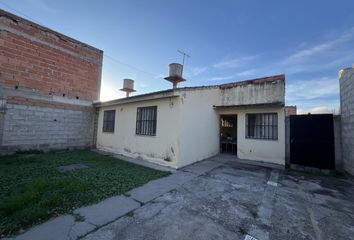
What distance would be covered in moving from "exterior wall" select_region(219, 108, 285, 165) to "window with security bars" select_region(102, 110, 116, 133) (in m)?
6.18

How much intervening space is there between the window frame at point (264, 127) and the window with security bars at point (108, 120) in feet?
23.3

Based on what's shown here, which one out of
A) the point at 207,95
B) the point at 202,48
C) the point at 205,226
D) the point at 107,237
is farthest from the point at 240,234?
the point at 202,48

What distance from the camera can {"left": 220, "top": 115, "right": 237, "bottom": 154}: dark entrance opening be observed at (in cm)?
1096

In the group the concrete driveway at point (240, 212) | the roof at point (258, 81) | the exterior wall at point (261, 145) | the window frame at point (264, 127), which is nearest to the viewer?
the concrete driveway at point (240, 212)

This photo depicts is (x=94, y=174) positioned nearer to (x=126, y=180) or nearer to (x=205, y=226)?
(x=126, y=180)

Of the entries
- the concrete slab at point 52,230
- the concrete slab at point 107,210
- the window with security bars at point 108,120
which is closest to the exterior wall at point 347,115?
the concrete slab at point 107,210

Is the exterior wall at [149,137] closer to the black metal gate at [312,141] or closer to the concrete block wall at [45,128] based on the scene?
the concrete block wall at [45,128]

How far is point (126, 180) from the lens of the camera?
188 inches

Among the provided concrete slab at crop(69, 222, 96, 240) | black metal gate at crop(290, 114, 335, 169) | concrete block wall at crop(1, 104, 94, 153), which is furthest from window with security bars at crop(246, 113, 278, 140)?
concrete block wall at crop(1, 104, 94, 153)

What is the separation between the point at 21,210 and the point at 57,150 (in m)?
6.94

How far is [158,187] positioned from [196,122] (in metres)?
3.60

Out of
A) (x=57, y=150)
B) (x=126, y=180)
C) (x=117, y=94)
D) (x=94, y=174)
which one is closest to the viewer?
(x=126, y=180)

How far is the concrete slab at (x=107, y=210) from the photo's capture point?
2857 mm

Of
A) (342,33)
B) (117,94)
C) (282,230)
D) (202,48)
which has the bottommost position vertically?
(282,230)
